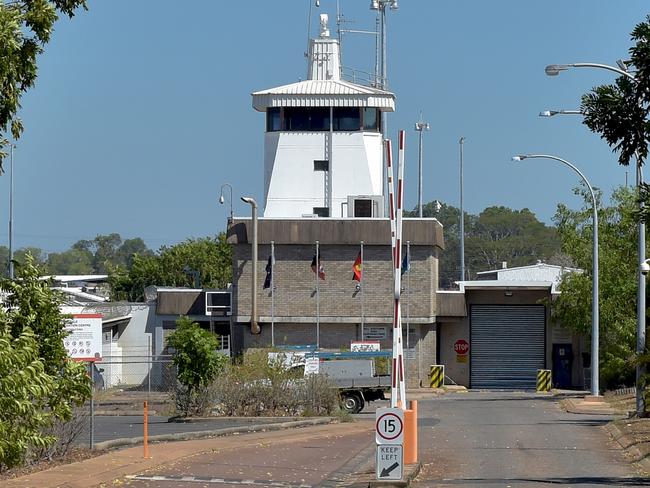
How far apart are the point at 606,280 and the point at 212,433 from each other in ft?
91.7

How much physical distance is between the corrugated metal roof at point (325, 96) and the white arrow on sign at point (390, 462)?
4573 centimetres

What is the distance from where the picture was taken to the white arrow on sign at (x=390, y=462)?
1725 cm

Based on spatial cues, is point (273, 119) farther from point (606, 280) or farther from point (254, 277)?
point (606, 280)

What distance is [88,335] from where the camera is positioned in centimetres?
2147

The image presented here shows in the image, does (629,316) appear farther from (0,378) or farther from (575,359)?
(0,378)

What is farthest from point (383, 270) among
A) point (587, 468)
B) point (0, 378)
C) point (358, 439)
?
point (0, 378)

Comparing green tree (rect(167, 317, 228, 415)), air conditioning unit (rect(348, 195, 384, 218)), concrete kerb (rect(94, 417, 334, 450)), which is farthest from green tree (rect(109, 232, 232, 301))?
concrete kerb (rect(94, 417, 334, 450))

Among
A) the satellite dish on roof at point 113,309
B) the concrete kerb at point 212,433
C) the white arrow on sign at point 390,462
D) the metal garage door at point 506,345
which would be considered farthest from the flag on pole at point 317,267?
the white arrow on sign at point 390,462

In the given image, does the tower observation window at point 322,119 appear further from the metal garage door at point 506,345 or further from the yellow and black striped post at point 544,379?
the yellow and black striped post at point 544,379

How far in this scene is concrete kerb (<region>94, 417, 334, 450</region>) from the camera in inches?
979

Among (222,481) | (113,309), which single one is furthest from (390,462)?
(113,309)

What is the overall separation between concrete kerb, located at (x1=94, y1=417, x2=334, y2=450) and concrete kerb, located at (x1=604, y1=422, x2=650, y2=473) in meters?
7.58

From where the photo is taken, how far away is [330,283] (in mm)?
58062

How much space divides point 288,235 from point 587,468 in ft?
122
